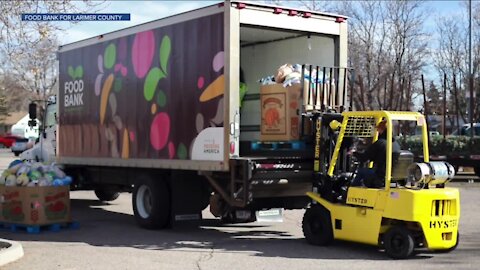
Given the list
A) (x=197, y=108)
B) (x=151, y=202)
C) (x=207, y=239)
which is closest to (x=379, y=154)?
(x=197, y=108)

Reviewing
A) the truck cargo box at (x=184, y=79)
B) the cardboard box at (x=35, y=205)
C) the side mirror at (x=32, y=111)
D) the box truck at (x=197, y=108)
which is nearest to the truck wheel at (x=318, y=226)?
the box truck at (x=197, y=108)

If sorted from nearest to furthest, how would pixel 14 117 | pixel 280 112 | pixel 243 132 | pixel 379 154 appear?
pixel 379 154 < pixel 280 112 < pixel 243 132 < pixel 14 117

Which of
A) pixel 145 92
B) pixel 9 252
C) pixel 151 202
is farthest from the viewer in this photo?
pixel 145 92

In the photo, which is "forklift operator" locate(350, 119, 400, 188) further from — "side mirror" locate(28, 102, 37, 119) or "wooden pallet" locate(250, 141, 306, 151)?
"side mirror" locate(28, 102, 37, 119)

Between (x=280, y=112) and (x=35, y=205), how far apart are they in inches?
183

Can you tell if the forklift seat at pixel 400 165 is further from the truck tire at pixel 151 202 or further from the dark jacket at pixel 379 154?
the truck tire at pixel 151 202

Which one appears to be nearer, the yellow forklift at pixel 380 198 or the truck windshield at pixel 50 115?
the yellow forklift at pixel 380 198

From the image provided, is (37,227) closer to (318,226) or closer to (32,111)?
(318,226)

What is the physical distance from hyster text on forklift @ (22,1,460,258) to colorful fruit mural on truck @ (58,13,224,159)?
31mm

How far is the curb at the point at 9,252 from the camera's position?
28.4 feet

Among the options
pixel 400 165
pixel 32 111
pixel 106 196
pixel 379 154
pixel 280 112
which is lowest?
pixel 106 196

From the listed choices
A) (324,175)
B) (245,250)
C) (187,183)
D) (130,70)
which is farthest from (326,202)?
(130,70)

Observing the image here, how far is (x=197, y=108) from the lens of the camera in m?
11.0

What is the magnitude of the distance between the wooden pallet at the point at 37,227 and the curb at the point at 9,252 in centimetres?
212
